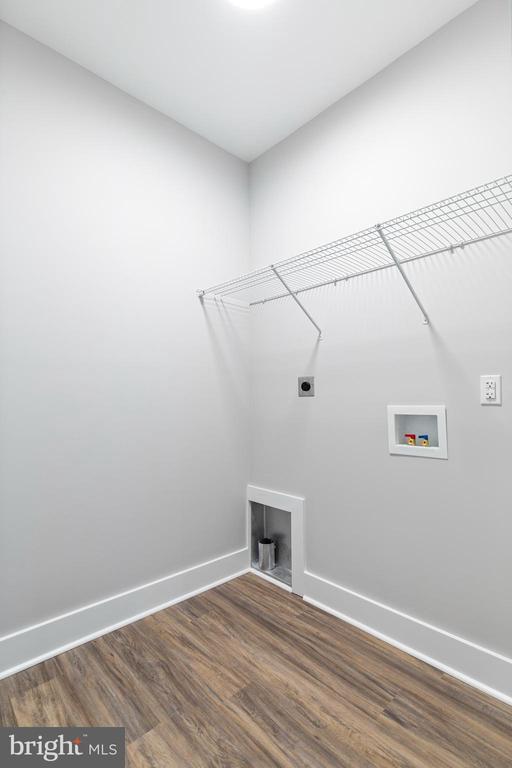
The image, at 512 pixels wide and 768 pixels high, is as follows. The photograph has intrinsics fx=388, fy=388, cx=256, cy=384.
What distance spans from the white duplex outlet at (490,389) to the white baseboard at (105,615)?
1.61m

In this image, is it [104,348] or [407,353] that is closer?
[407,353]

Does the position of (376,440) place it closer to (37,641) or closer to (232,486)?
(232,486)

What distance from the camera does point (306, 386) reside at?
211 centimetres

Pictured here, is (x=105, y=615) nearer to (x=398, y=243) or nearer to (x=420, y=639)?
(x=420, y=639)

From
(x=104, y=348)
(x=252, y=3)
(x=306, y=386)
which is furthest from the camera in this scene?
(x=306, y=386)

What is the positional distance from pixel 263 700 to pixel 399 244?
188 cm

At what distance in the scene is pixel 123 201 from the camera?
6.27 feet

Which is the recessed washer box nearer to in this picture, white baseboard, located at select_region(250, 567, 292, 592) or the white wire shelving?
the white wire shelving

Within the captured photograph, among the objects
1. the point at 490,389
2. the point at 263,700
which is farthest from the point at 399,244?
the point at 263,700

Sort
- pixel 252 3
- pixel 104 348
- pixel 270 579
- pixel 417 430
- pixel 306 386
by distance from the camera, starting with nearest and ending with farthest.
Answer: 1. pixel 252 3
2. pixel 417 430
3. pixel 104 348
4. pixel 306 386
5. pixel 270 579

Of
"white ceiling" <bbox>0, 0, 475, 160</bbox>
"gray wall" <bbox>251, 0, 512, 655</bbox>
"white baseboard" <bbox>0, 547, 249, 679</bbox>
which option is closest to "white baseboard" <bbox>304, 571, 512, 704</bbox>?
"gray wall" <bbox>251, 0, 512, 655</bbox>

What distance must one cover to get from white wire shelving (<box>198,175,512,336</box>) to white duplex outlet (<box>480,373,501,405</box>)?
335 millimetres

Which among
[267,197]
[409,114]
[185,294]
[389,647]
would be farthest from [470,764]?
[267,197]

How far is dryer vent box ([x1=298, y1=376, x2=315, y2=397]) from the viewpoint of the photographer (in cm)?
208
